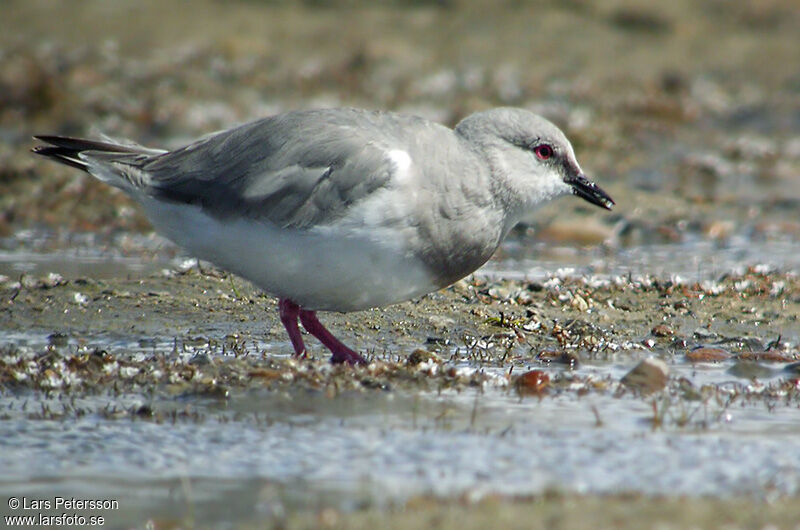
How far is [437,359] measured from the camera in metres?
7.00

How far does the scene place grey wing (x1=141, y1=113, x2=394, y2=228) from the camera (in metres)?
6.85

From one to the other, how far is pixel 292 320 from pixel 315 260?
83 cm

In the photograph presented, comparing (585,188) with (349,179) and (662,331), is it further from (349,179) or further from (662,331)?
(349,179)

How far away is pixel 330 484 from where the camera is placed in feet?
16.2

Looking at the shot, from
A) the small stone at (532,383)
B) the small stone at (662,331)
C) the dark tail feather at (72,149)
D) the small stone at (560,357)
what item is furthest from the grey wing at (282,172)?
the small stone at (662,331)

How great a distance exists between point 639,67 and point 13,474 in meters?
19.1

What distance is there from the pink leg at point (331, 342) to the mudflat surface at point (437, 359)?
195mm

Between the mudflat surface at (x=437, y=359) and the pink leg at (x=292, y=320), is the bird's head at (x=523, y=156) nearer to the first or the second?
the mudflat surface at (x=437, y=359)

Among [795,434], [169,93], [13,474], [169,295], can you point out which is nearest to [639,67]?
[169,93]

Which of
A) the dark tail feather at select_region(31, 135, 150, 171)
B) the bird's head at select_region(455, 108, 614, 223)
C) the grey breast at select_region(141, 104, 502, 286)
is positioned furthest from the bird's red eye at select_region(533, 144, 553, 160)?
the dark tail feather at select_region(31, 135, 150, 171)

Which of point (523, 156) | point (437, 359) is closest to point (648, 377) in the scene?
point (437, 359)

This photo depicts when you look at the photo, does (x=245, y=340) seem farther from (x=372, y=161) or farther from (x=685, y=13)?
(x=685, y=13)

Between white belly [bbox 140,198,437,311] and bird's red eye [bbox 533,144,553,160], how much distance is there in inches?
43.8

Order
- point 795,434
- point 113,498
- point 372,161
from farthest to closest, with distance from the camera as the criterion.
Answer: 1. point 372,161
2. point 795,434
3. point 113,498
